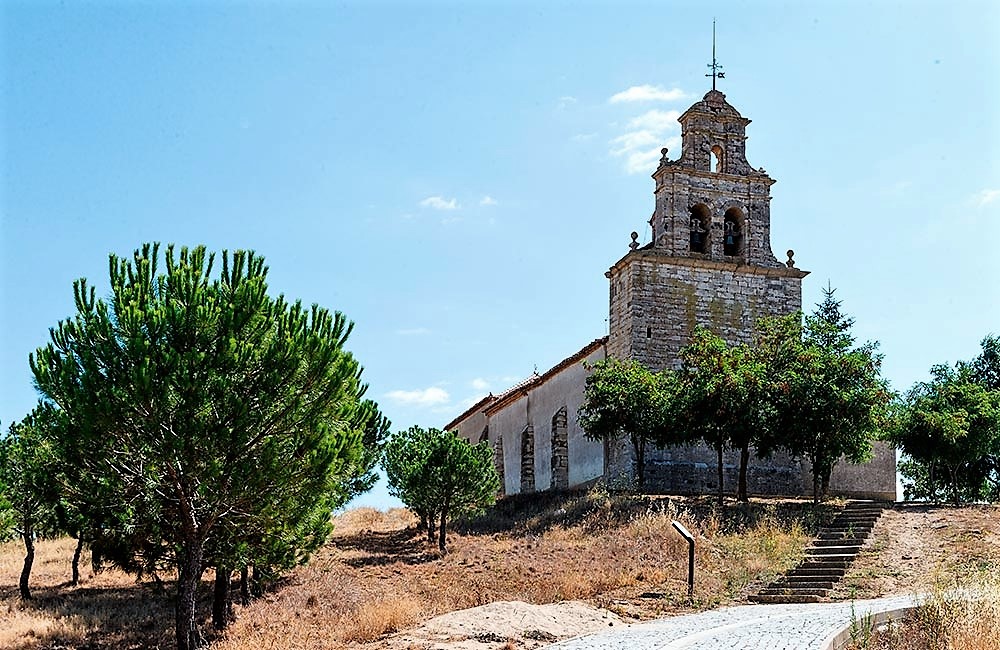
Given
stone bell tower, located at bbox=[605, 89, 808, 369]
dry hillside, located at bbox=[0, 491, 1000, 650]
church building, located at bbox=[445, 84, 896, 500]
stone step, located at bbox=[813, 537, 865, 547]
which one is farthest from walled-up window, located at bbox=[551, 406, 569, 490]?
stone step, located at bbox=[813, 537, 865, 547]

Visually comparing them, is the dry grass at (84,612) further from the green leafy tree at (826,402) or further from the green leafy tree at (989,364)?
the green leafy tree at (989,364)

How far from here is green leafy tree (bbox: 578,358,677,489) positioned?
3120cm

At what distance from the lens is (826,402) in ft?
90.9

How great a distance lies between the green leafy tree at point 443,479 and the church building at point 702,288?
6.61m

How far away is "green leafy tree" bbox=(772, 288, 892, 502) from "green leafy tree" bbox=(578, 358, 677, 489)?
3391mm

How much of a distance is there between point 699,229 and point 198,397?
24660 mm

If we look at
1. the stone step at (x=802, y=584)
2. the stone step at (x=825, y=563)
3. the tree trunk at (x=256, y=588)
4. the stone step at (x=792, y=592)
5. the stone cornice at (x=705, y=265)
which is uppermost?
the stone cornice at (x=705, y=265)

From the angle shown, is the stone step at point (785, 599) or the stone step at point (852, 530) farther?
the stone step at point (852, 530)

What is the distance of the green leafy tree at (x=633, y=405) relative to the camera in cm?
3120

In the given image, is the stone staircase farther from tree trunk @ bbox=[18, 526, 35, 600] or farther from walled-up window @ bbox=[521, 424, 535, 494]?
walled-up window @ bbox=[521, 424, 535, 494]

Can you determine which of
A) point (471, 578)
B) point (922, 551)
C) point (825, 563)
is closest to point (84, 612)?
point (471, 578)

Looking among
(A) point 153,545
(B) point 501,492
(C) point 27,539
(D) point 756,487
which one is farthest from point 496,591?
(B) point 501,492

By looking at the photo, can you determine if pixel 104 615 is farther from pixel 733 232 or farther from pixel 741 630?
pixel 733 232

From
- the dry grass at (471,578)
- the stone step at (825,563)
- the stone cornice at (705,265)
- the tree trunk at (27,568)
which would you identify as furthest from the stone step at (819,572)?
the tree trunk at (27,568)
